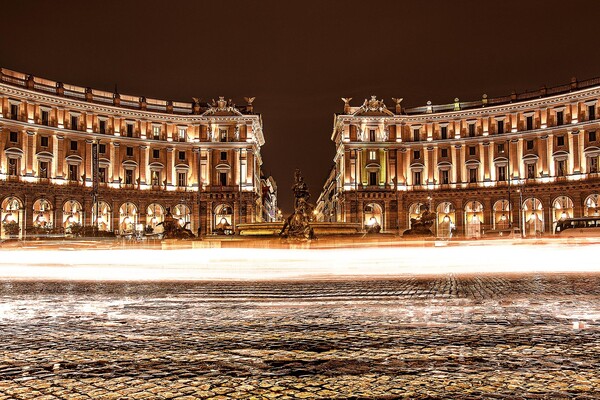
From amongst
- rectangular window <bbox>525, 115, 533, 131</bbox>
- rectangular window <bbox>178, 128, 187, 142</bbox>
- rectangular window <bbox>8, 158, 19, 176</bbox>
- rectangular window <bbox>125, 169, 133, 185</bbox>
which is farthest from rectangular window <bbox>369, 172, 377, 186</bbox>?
rectangular window <bbox>8, 158, 19, 176</bbox>

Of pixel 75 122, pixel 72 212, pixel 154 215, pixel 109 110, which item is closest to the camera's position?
pixel 72 212

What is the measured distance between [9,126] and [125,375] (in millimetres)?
59052

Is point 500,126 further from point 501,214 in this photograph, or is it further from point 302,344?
point 302,344

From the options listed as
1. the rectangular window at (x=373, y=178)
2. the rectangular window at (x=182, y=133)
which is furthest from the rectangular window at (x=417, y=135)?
the rectangular window at (x=182, y=133)

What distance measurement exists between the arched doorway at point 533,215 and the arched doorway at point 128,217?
1752 inches

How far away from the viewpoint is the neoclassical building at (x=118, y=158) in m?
57.2

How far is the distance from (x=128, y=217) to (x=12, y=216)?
13.5 meters

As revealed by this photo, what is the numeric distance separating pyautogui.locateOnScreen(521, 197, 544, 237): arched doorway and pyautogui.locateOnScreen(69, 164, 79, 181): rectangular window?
49790mm

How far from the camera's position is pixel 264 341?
5.95m

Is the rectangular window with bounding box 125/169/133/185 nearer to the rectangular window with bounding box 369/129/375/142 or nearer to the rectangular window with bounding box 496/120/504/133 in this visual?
the rectangular window with bounding box 369/129/375/142

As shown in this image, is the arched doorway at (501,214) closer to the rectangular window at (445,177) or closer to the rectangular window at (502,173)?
the rectangular window at (502,173)

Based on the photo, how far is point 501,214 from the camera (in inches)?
2721

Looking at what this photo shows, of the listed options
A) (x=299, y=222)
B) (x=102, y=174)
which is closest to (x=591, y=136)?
(x=299, y=222)

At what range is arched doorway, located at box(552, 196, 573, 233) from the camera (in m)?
64.4
